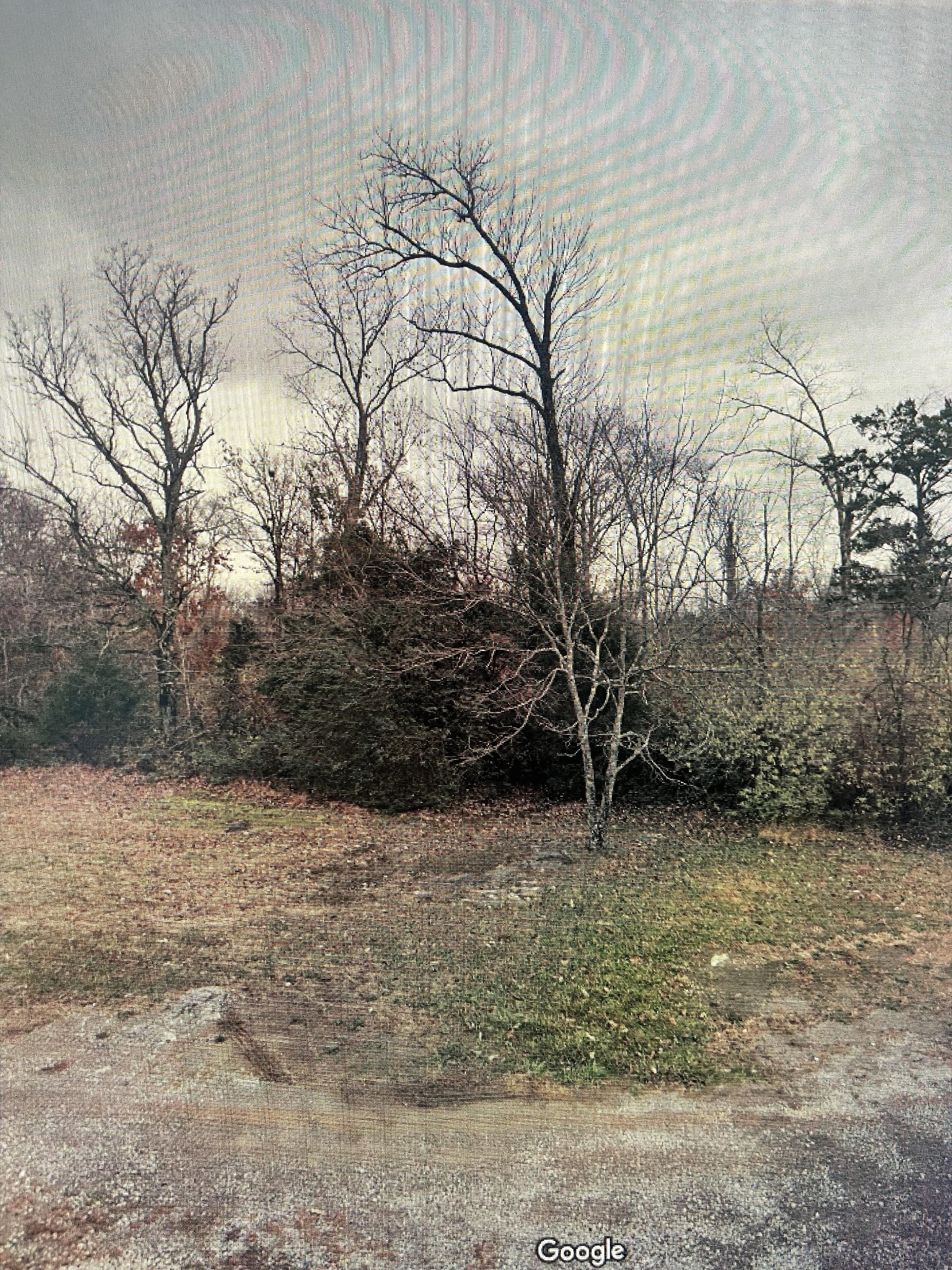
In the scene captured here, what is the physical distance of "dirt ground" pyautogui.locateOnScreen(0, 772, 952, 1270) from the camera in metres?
1.25

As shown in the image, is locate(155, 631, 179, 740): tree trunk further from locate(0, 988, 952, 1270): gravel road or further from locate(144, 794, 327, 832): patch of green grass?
A: locate(0, 988, 952, 1270): gravel road

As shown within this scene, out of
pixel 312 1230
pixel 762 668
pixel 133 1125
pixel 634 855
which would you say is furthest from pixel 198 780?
pixel 312 1230

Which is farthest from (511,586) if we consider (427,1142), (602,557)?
(427,1142)

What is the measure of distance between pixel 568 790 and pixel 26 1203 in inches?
191

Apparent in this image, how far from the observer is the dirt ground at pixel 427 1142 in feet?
4.10

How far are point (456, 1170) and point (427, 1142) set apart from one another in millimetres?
108

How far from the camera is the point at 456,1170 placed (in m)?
1.44

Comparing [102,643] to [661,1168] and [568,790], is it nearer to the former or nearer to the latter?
[568,790]

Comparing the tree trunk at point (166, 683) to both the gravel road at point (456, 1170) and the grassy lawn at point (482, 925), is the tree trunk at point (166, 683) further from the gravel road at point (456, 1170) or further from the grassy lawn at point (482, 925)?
the gravel road at point (456, 1170)

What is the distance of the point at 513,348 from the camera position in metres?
5.91

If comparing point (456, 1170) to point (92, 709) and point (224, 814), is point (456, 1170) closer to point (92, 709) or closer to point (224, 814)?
point (224, 814)

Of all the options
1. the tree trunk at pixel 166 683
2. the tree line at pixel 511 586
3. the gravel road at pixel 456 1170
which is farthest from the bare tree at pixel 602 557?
the tree trunk at pixel 166 683

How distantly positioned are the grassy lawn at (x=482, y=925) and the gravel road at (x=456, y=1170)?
0.21 metres

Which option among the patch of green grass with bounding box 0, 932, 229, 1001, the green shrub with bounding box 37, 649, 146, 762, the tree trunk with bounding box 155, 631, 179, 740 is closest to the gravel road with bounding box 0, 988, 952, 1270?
the patch of green grass with bounding box 0, 932, 229, 1001
